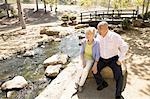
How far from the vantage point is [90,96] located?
17.1 ft

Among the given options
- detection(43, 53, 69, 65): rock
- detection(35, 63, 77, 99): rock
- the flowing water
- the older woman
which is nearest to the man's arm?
the older woman

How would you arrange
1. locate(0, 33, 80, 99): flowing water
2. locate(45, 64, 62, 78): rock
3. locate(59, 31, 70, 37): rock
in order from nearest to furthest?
locate(0, 33, 80, 99): flowing water
locate(45, 64, 62, 78): rock
locate(59, 31, 70, 37): rock

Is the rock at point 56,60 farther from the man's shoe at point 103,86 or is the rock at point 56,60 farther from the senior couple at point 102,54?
the man's shoe at point 103,86

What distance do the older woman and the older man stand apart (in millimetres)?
127

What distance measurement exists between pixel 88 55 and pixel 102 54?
1.42ft

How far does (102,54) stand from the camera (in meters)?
5.00

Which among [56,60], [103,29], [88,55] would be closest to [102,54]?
[88,55]

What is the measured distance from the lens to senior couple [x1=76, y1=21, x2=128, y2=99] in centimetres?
478

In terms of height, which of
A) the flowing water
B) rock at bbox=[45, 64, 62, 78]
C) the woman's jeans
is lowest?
the flowing water

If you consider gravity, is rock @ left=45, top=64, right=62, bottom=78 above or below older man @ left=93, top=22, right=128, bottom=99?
below

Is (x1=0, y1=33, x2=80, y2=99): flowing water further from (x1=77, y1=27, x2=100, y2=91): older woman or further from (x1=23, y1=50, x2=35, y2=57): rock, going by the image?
(x1=77, y1=27, x2=100, y2=91): older woman

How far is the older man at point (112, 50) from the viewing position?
4.76 metres

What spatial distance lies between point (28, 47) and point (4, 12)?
17.9 meters

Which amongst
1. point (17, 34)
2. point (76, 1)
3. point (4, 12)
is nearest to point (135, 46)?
point (17, 34)
